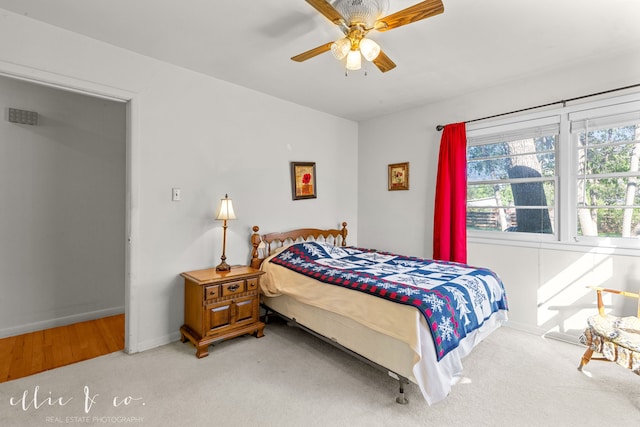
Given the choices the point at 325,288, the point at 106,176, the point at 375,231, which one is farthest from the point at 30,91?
the point at 375,231

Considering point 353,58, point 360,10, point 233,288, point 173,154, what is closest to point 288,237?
point 233,288

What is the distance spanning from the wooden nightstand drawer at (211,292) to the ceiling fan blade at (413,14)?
2352 mm

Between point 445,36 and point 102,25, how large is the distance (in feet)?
8.67

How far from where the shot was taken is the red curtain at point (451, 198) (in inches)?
134

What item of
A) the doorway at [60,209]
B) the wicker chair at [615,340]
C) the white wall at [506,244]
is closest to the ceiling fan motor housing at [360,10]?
the white wall at [506,244]

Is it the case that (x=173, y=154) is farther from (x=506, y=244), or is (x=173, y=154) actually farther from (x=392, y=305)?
(x=506, y=244)

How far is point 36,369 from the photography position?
7.57 ft

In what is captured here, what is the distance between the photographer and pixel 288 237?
372cm

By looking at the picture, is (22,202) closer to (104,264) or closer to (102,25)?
(104,264)

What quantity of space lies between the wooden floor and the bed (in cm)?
154

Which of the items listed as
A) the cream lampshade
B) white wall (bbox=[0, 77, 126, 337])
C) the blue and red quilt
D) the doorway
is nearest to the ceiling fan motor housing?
the blue and red quilt

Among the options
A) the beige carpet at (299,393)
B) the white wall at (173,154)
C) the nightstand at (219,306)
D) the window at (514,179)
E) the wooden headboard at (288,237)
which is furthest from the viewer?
the wooden headboard at (288,237)

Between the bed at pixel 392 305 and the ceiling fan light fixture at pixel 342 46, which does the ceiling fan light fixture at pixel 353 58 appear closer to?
the ceiling fan light fixture at pixel 342 46

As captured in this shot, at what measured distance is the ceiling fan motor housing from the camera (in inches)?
69.5
